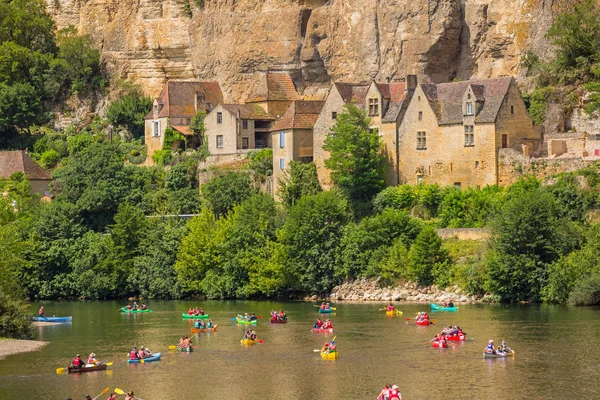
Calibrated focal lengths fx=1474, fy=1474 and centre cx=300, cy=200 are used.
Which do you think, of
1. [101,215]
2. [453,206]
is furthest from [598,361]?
[101,215]

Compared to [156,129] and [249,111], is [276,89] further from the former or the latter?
[156,129]

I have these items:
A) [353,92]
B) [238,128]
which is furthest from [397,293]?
[238,128]

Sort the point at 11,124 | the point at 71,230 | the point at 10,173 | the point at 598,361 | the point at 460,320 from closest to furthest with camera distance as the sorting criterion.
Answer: the point at 598,361, the point at 460,320, the point at 71,230, the point at 10,173, the point at 11,124

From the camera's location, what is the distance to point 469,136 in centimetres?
9812

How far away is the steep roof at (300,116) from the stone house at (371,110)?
161 centimetres

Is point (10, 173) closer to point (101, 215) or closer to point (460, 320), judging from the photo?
point (101, 215)

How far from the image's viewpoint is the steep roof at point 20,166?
121 meters

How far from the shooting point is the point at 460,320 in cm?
8244

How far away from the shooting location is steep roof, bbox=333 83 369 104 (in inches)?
4107

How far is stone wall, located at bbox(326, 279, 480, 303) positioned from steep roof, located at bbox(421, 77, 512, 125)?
12.2 meters

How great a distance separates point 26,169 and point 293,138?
86.6 ft

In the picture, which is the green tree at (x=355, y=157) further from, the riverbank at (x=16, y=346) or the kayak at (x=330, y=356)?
the kayak at (x=330, y=356)

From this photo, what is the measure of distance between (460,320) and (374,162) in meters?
21.3

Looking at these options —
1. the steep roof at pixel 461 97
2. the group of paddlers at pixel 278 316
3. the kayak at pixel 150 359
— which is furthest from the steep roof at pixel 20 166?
the kayak at pixel 150 359
